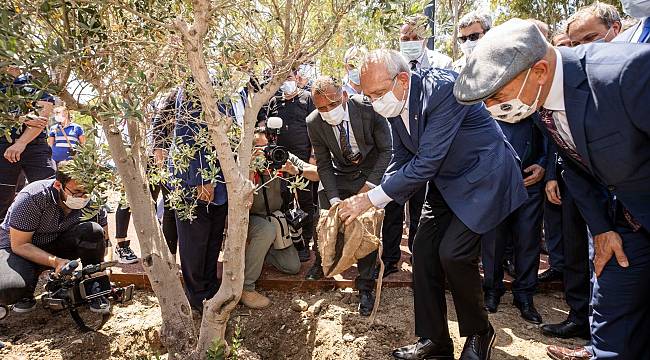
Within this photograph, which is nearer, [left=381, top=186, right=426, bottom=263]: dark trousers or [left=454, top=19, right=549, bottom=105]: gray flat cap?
[left=454, top=19, right=549, bottom=105]: gray flat cap

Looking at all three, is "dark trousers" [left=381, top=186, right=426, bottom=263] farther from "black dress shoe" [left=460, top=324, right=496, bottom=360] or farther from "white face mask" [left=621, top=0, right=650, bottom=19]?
"white face mask" [left=621, top=0, right=650, bottom=19]

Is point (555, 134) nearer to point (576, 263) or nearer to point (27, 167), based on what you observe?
point (576, 263)

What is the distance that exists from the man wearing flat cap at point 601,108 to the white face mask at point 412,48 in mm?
2781

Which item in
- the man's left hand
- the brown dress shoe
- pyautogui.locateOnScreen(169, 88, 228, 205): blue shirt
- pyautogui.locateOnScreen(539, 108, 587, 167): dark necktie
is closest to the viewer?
pyautogui.locateOnScreen(539, 108, 587, 167): dark necktie

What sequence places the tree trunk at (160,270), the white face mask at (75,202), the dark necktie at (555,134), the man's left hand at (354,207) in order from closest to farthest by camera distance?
1. the dark necktie at (555,134)
2. the man's left hand at (354,207)
3. the tree trunk at (160,270)
4. the white face mask at (75,202)

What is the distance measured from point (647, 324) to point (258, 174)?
3.01 m

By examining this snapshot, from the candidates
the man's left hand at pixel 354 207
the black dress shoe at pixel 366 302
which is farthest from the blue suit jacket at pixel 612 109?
the black dress shoe at pixel 366 302

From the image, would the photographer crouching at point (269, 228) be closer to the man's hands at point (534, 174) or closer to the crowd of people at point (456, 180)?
the crowd of people at point (456, 180)

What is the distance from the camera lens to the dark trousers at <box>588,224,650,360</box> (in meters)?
2.40

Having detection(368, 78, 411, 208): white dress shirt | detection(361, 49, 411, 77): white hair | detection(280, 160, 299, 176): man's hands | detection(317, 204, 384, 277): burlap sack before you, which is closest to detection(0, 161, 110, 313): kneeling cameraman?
detection(280, 160, 299, 176): man's hands

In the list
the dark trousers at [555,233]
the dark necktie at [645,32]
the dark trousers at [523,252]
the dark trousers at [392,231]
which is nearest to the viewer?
the dark necktie at [645,32]

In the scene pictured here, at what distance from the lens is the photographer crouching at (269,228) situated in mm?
4230

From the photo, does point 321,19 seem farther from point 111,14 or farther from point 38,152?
point 38,152

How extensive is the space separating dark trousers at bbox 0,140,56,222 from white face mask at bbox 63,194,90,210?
120 cm
